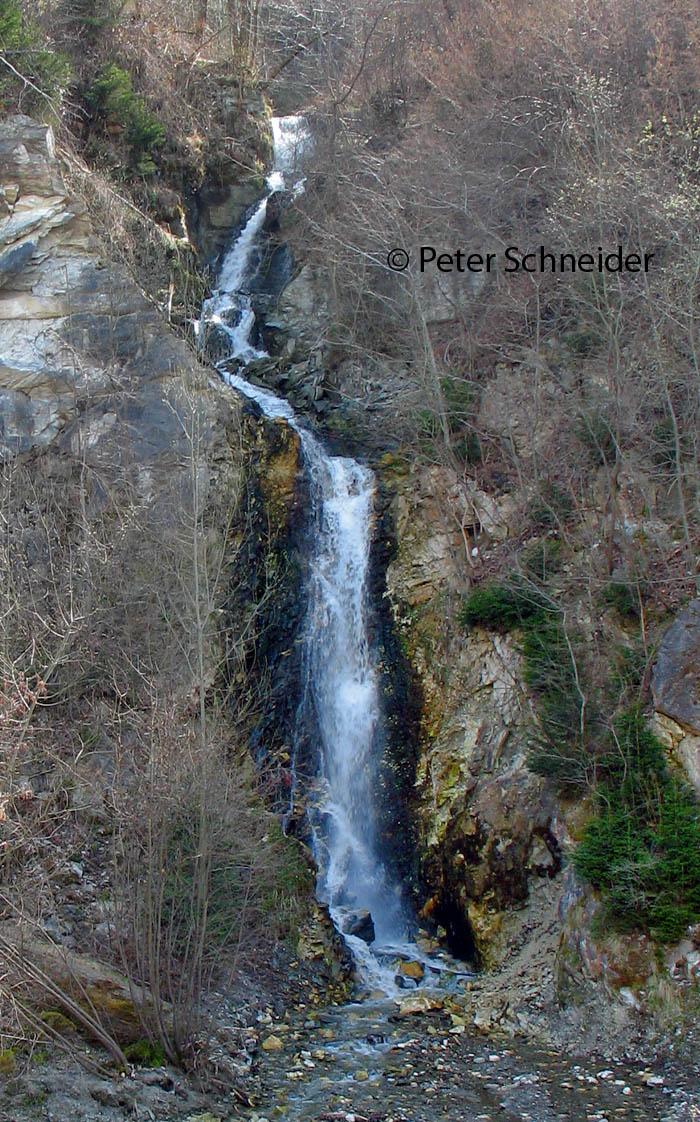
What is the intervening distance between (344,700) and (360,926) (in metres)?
3.11

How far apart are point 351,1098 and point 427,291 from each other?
1258cm

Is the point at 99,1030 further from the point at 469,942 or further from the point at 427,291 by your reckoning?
the point at 427,291

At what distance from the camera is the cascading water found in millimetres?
11367

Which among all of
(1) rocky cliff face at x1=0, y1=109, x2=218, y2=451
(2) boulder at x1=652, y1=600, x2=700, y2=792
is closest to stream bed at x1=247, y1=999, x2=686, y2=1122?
(2) boulder at x1=652, y1=600, x2=700, y2=792

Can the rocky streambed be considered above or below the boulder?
below

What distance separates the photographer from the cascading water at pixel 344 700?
1137 centimetres

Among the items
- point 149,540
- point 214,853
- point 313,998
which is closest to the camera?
point 214,853

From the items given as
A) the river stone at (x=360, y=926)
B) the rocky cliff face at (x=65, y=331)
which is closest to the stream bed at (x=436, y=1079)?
the river stone at (x=360, y=926)

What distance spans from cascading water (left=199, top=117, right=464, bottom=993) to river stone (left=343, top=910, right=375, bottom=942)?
45mm

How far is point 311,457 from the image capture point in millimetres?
14617

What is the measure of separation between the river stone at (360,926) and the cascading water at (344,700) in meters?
0.05

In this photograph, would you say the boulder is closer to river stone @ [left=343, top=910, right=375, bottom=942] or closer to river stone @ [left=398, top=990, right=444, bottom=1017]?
river stone @ [left=398, top=990, right=444, bottom=1017]

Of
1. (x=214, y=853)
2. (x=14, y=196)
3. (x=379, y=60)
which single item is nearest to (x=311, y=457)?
(x=14, y=196)

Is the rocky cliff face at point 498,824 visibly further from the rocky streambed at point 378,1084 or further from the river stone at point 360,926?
the river stone at point 360,926
